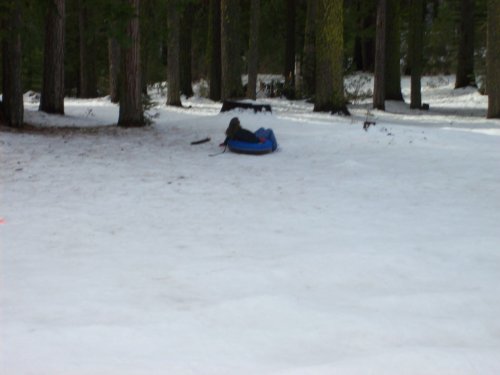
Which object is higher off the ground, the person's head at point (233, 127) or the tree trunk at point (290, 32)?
the tree trunk at point (290, 32)

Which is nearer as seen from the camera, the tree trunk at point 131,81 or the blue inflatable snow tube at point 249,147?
the blue inflatable snow tube at point 249,147

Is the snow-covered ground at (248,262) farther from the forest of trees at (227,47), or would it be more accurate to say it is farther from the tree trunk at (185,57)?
the tree trunk at (185,57)

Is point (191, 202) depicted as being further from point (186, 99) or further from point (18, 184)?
point (186, 99)

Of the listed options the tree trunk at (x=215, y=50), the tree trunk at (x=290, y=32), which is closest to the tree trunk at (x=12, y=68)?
the tree trunk at (x=215, y=50)

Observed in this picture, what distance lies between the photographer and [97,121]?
53.7 ft

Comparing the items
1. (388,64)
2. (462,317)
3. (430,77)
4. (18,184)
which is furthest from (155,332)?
(430,77)

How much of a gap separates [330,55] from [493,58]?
4.55m

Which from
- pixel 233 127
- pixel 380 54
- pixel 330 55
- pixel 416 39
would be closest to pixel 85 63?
pixel 380 54

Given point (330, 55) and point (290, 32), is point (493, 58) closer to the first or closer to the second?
point (330, 55)

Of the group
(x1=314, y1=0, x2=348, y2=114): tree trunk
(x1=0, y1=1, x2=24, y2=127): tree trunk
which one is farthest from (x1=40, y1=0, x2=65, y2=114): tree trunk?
(x1=314, y1=0, x2=348, y2=114): tree trunk

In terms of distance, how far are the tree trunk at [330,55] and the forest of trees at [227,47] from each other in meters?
0.03

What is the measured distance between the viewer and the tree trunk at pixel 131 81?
525 inches

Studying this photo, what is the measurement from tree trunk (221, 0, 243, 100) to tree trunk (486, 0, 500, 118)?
714cm

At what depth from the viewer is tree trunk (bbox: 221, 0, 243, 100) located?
19.4 m
